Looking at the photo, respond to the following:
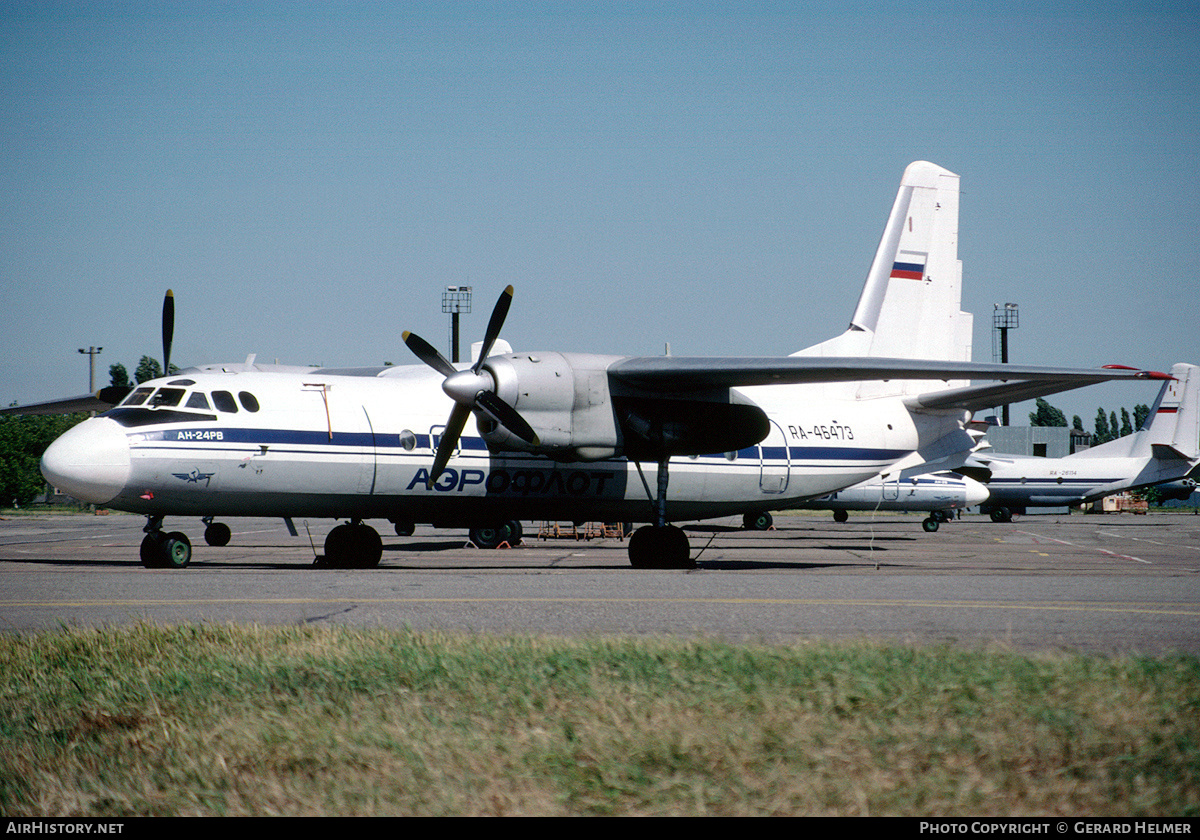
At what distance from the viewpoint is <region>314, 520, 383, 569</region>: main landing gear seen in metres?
18.4

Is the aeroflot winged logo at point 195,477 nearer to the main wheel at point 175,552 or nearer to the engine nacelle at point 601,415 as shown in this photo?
the main wheel at point 175,552

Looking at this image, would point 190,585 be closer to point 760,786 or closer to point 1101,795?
point 760,786

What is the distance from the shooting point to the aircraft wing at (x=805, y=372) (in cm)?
1739

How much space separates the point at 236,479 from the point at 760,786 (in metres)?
14.4

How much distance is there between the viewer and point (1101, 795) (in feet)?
14.4

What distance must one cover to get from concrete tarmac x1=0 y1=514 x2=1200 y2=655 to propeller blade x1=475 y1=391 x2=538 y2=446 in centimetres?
238

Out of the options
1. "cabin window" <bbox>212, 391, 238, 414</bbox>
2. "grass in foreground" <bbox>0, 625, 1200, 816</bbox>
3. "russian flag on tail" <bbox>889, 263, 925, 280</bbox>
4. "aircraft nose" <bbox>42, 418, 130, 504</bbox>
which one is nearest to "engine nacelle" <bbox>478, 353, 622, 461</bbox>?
"cabin window" <bbox>212, 391, 238, 414</bbox>

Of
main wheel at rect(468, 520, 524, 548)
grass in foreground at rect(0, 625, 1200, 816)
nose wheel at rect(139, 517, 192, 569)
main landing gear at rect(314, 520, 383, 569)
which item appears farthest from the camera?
main wheel at rect(468, 520, 524, 548)

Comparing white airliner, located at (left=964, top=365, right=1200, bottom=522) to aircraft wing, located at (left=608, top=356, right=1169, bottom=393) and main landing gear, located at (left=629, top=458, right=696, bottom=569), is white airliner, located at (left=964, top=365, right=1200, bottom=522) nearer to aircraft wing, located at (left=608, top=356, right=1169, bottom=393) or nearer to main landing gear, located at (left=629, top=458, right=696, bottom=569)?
aircraft wing, located at (left=608, top=356, right=1169, bottom=393)

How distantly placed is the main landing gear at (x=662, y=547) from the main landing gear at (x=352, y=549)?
4882 mm

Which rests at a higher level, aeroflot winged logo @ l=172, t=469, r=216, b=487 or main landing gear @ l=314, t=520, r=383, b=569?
aeroflot winged logo @ l=172, t=469, r=216, b=487

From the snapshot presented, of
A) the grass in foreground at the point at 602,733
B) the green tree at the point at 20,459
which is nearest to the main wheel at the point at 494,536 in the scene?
the grass in foreground at the point at 602,733

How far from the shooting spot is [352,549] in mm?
18422

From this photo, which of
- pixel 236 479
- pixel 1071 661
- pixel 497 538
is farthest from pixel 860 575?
pixel 497 538
